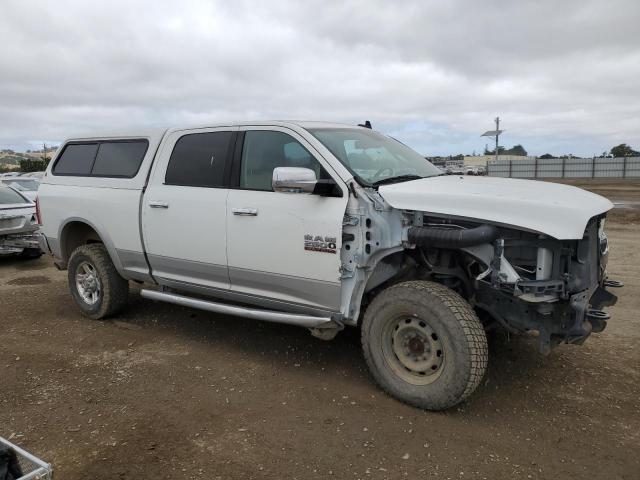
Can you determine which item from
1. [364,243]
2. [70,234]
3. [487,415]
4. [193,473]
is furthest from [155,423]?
[70,234]

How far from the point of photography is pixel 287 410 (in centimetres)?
387

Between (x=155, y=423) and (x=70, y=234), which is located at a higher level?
(x=70, y=234)

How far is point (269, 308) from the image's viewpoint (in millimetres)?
4621

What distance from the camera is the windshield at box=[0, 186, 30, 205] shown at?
10008mm

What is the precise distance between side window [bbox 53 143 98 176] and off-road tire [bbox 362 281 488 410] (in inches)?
151

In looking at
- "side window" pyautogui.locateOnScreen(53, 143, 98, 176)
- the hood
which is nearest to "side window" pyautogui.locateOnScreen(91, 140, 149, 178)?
"side window" pyautogui.locateOnScreen(53, 143, 98, 176)

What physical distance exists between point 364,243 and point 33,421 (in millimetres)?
2669

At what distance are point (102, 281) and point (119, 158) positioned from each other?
135cm

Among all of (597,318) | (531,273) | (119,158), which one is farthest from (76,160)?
(597,318)

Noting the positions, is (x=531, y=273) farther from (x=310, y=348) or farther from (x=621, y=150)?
(x=621, y=150)

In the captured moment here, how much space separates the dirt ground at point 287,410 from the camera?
10.5 feet

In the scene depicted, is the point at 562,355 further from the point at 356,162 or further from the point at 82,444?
the point at 82,444

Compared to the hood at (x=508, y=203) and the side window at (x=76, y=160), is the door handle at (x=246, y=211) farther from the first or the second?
the side window at (x=76, y=160)

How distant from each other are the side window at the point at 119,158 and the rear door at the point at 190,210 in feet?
1.14
